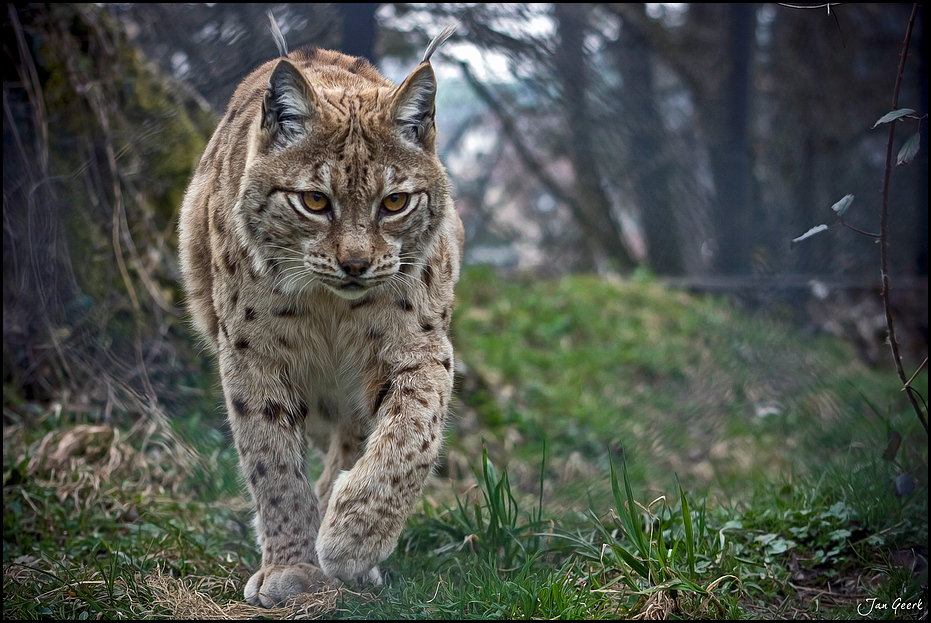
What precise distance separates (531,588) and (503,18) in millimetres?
4110

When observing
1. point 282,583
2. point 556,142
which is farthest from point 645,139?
point 282,583

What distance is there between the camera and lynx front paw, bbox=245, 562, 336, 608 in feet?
9.10

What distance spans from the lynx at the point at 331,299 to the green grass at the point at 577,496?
336mm

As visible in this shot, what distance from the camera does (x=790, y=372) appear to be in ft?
19.5

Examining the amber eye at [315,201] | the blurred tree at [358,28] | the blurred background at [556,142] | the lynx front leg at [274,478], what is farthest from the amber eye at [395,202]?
the blurred tree at [358,28]

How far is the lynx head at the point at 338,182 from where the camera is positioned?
271 centimetres

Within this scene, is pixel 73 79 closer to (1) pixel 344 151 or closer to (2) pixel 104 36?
(2) pixel 104 36

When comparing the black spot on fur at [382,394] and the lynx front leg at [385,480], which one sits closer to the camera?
the lynx front leg at [385,480]

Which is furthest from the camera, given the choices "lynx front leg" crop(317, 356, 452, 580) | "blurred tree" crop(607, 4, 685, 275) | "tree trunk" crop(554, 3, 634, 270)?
"blurred tree" crop(607, 4, 685, 275)

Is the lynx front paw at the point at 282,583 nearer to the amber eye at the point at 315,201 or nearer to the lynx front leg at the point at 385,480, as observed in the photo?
the lynx front leg at the point at 385,480

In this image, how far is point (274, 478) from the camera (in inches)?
117

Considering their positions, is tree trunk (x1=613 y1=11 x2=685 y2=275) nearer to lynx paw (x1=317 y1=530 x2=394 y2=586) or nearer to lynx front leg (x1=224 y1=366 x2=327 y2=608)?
lynx front leg (x1=224 y1=366 x2=327 y2=608)

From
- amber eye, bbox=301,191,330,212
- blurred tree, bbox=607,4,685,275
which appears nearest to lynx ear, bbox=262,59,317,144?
amber eye, bbox=301,191,330,212

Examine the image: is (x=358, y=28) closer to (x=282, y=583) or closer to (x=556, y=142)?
(x=282, y=583)
